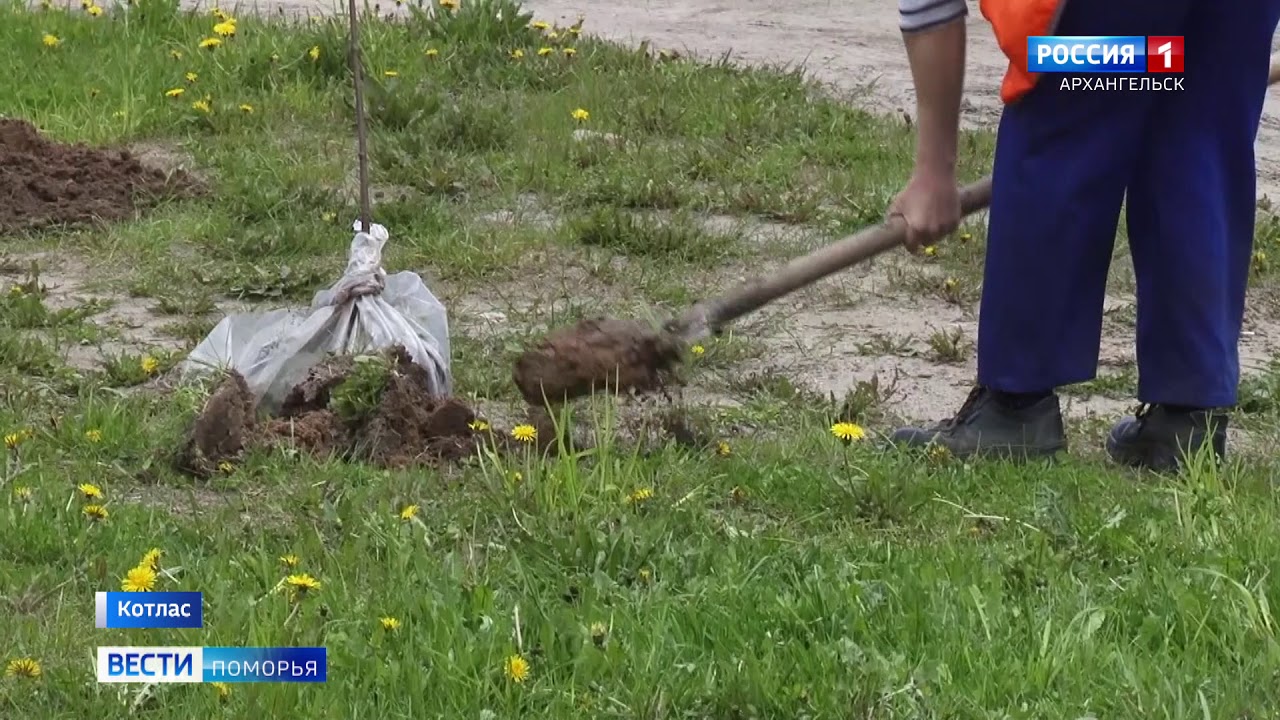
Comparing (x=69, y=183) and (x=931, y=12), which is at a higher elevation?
(x=931, y=12)

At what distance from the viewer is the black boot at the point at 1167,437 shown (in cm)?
386

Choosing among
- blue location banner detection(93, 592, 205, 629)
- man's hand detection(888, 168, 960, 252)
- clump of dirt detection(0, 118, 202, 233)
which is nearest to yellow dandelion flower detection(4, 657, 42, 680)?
blue location banner detection(93, 592, 205, 629)

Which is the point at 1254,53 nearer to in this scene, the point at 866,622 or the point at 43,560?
the point at 866,622

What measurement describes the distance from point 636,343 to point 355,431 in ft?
2.16

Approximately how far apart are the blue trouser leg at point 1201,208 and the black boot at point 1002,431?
0.68ft

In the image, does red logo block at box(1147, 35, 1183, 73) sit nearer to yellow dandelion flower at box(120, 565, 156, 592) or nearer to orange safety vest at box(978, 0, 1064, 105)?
orange safety vest at box(978, 0, 1064, 105)

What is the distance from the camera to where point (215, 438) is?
3.71m

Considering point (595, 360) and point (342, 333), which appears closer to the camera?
point (595, 360)

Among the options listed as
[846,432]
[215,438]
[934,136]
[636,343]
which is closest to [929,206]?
[934,136]

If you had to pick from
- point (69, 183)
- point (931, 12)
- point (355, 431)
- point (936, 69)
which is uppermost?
point (931, 12)

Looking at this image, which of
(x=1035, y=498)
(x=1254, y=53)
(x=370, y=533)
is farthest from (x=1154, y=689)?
(x=1254, y=53)

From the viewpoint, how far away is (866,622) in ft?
9.17

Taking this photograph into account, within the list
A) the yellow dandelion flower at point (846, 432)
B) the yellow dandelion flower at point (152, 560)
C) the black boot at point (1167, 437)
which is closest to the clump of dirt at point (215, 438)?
the yellow dandelion flower at point (152, 560)

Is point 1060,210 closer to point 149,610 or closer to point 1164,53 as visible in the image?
point 1164,53
